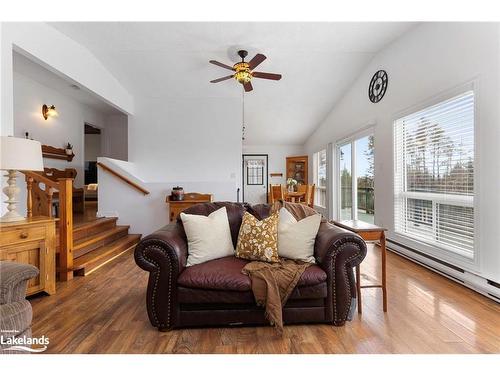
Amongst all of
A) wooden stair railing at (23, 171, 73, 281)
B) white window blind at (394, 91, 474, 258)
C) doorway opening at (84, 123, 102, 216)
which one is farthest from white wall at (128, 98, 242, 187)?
white window blind at (394, 91, 474, 258)

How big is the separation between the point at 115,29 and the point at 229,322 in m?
3.81

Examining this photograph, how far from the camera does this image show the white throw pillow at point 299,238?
6.94 ft

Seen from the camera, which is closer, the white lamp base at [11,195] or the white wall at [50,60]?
the white lamp base at [11,195]

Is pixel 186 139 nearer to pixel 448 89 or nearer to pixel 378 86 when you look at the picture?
pixel 378 86

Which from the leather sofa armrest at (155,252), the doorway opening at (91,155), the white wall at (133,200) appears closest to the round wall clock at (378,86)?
the white wall at (133,200)

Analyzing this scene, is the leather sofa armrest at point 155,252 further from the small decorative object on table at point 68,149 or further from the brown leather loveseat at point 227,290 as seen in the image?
the small decorative object on table at point 68,149

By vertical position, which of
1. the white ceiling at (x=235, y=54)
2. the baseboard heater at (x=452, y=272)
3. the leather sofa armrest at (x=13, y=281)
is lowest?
the baseboard heater at (x=452, y=272)

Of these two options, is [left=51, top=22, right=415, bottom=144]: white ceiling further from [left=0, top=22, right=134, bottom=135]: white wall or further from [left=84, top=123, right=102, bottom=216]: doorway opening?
[left=84, top=123, right=102, bottom=216]: doorway opening

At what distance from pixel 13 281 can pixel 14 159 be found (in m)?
1.28

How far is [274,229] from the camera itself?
86.7 inches

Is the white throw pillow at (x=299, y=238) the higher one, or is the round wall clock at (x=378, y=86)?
the round wall clock at (x=378, y=86)

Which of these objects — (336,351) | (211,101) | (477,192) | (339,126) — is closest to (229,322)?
(336,351)

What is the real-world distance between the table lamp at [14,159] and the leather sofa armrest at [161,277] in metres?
1.40

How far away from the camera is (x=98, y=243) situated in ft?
12.3
